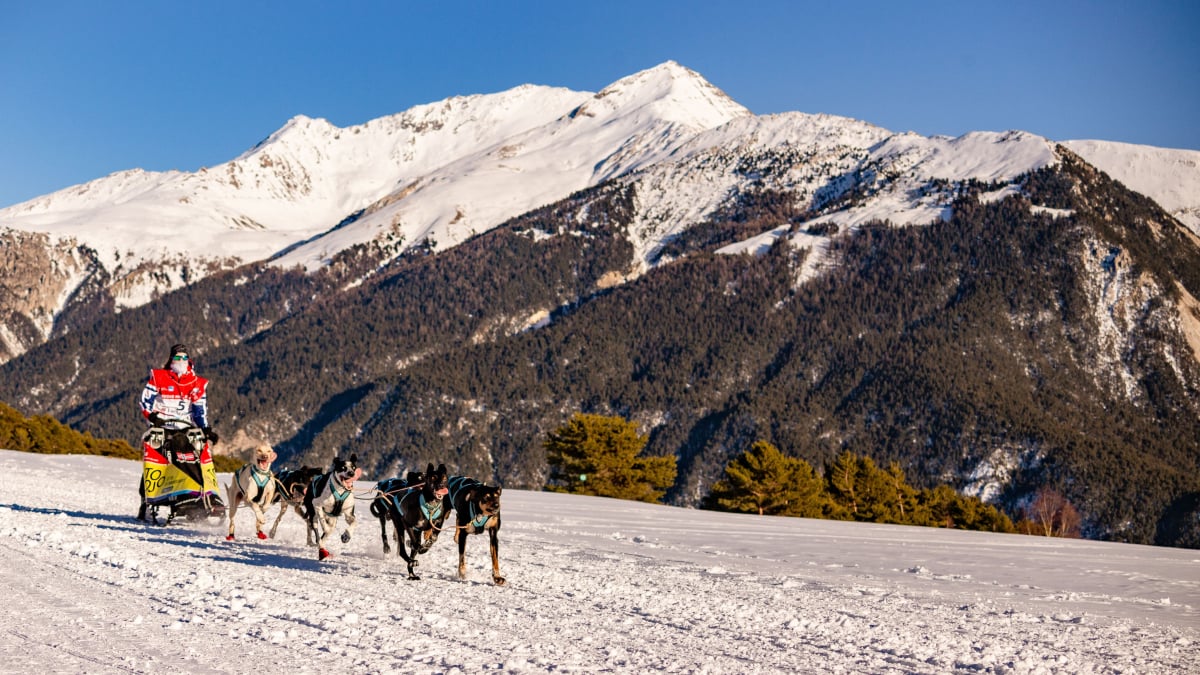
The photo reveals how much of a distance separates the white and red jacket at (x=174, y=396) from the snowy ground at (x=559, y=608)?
1763mm

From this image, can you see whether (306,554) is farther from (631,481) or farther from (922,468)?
(922,468)

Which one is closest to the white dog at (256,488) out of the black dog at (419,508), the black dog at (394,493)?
the black dog at (394,493)

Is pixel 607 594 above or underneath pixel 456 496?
underneath

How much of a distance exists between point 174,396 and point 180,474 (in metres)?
1.25

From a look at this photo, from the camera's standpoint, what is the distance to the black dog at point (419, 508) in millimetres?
12586

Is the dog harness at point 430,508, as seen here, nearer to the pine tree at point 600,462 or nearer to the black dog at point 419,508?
the black dog at point 419,508

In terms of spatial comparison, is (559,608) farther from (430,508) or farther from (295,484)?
(295,484)

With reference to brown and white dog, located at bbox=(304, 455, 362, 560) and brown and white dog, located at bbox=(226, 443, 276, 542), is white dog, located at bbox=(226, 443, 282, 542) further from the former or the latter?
brown and white dog, located at bbox=(304, 455, 362, 560)

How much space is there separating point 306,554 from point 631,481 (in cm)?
4439

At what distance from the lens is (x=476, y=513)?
12.2 metres

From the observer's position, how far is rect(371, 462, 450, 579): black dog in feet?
41.3

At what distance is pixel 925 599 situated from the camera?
482 inches

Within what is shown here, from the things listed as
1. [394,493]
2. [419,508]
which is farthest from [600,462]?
[419,508]

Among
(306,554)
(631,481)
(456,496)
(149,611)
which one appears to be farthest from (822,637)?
(631,481)
